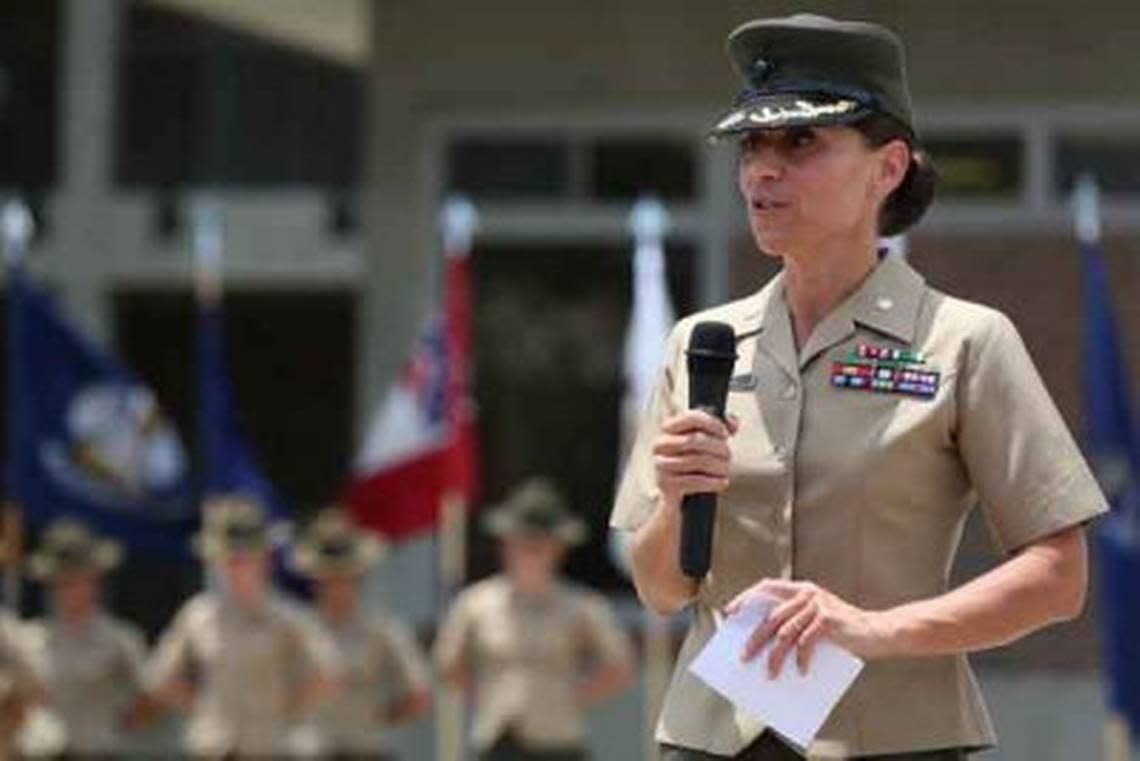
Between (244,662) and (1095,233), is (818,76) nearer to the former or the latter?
(1095,233)

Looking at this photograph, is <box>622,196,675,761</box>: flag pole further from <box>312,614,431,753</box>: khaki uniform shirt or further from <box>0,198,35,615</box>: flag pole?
<box>0,198,35,615</box>: flag pole

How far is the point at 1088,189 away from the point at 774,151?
10991 millimetres

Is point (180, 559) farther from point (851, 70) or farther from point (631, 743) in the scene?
point (851, 70)

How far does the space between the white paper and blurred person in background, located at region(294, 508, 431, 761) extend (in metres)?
10.5

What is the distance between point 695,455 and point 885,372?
10.7 inches

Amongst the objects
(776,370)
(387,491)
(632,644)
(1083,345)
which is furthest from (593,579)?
(776,370)

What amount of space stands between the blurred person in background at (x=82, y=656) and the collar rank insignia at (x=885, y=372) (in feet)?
35.3

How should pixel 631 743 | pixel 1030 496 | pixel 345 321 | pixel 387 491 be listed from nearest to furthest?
pixel 1030 496
pixel 387 491
pixel 631 743
pixel 345 321

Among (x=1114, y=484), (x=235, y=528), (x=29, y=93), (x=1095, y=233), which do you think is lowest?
(x=235, y=528)

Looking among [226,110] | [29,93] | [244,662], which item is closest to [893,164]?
[244,662]

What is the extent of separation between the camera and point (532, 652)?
43.8ft

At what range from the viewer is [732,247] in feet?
47.8

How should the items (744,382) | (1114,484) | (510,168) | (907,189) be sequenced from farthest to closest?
(510,168)
(1114,484)
(907,189)
(744,382)

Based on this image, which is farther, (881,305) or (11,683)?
(11,683)
